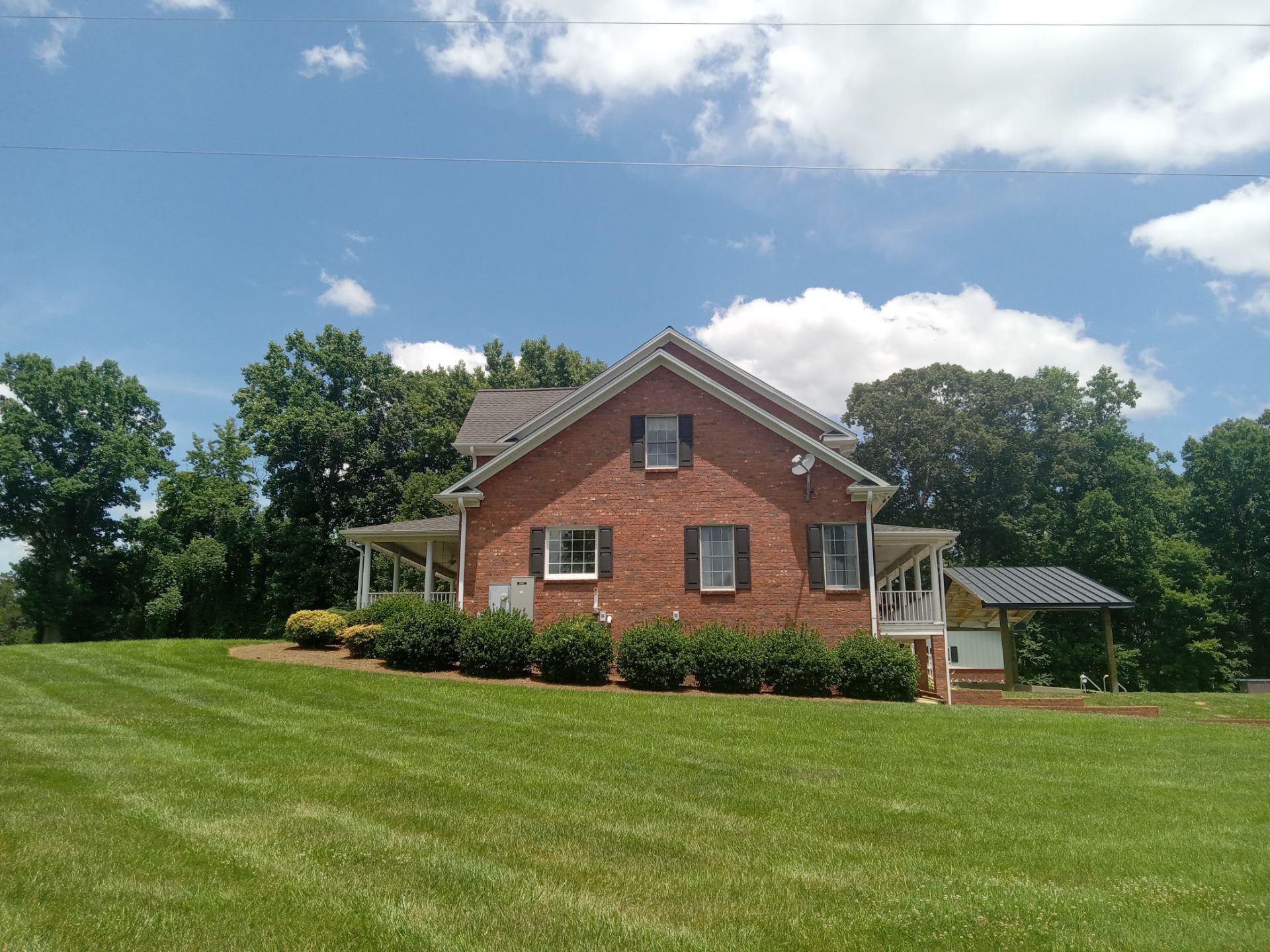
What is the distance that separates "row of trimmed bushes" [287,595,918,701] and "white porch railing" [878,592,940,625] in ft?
9.57

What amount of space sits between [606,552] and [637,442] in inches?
109

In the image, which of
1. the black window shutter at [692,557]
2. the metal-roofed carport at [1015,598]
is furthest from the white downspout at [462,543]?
the metal-roofed carport at [1015,598]

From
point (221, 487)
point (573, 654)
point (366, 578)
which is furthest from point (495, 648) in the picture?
point (221, 487)

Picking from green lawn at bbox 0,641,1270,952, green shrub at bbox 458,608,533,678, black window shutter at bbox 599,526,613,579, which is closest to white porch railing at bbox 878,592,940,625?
black window shutter at bbox 599,526,613,579

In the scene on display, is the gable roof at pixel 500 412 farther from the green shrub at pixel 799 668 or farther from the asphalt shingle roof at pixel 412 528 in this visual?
the green shrub at pixel 799 668

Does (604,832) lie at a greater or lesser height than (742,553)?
lesser

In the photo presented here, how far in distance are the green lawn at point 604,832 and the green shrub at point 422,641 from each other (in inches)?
178

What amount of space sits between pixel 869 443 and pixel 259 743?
38.5 metres

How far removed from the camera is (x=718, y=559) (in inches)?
750

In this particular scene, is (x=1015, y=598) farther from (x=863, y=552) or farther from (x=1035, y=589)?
(x=863, y=552)

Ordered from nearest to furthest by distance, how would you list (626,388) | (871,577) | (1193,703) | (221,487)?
(871,577) → (626,388) → (1193,703) → (221,487)

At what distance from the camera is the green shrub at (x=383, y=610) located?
727 inches

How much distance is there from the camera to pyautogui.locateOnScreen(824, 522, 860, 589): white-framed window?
1877 centimetres

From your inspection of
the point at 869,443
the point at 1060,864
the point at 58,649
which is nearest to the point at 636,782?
the point at 1060,864
